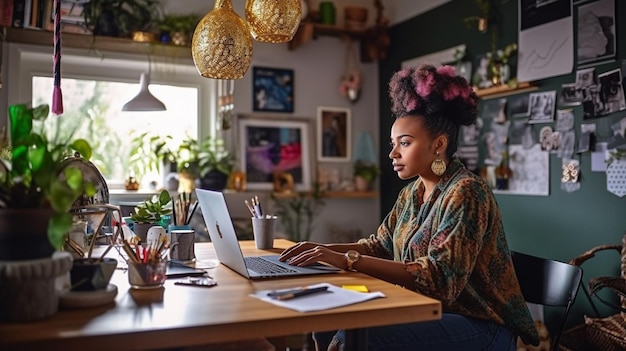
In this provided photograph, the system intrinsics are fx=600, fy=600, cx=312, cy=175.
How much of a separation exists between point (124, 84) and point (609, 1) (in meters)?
2.87

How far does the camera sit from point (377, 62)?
4.59 m

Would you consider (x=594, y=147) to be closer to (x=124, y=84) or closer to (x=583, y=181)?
(x=583, y=181)

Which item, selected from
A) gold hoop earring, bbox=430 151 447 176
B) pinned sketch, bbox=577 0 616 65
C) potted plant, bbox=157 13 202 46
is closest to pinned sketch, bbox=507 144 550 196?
pinned sketch, bbox=577 0 616 65

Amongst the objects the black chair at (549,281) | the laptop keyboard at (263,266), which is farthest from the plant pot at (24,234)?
the black chair at (549,281)

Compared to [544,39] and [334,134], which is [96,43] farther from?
[544,39]

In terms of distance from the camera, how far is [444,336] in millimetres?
1517

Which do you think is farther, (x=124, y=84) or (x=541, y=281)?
(x=124, y=84)

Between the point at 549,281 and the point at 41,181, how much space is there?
1.54 m

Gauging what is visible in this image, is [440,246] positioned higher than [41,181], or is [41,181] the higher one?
[41,181]

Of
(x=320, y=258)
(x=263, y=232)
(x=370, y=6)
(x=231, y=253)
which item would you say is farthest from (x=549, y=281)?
(x=370, y=6)

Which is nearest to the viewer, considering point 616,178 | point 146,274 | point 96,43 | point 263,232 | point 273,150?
point 146,274

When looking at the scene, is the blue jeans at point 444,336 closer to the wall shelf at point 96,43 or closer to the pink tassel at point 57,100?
the pink tassel at point 57,100

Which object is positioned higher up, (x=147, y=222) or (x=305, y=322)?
(x=147, y=222)

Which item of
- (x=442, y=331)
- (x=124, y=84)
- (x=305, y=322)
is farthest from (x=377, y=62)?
(x=305, y=322)
